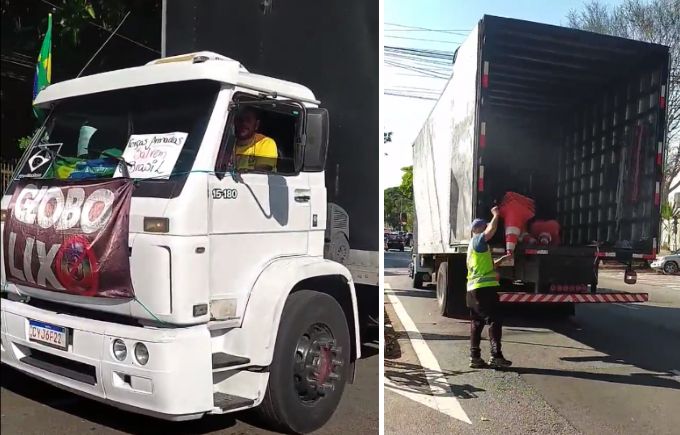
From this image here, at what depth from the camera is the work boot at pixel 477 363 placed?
2408 millimetres

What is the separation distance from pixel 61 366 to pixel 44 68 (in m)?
1.29

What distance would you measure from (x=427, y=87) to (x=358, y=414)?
131cm

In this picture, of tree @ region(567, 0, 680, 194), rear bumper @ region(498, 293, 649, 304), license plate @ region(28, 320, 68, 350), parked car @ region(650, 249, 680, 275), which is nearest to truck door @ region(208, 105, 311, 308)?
license plate @ region(28, 320, 68, 350)

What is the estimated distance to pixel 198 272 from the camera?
230 cm

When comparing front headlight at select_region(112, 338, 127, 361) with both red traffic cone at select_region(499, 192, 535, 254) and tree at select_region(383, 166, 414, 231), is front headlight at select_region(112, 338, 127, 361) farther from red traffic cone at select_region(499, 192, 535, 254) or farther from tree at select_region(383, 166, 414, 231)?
red traffic cone at select_region(499, 192, 535, 254)

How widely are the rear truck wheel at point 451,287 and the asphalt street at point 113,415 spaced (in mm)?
350

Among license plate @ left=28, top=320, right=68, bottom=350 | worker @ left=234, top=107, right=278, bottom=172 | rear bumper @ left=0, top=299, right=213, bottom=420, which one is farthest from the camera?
worker @ left=234, top=107, right=278, bottom=172

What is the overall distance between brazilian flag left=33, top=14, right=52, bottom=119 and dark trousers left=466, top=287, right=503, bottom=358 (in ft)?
6.74

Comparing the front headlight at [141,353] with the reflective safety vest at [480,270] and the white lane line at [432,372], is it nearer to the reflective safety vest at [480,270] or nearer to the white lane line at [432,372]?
the white lane line at [432,372]

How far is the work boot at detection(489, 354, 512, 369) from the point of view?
2.43 meters


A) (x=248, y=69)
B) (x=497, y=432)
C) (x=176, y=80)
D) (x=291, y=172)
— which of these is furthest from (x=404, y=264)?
(x=176, y=80)

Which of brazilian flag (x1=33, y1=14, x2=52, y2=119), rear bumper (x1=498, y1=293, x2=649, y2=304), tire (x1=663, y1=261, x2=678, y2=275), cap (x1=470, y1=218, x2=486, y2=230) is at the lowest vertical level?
rear bumper (x1=498, y1=293, x2=649, y2=304)

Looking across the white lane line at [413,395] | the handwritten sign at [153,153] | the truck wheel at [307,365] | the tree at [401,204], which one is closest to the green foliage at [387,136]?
the tree at [401,204]

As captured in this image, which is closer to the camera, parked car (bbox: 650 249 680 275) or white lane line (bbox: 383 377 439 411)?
white lane line (bbox: 383 377 439 411)
